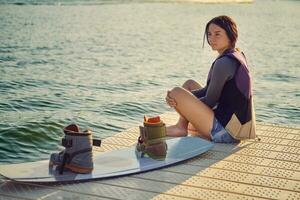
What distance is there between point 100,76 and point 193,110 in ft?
39.4

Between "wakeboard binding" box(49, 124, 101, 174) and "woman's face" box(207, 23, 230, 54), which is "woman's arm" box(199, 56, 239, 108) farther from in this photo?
"wakeboard binding" box(49, 124, 101, 174)

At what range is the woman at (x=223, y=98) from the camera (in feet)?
23.3

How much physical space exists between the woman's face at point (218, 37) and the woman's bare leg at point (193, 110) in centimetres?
78

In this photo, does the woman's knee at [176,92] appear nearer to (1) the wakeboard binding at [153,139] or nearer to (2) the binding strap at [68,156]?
(1) the wakeboard binding at [153,139]

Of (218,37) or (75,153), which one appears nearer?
(75,153)

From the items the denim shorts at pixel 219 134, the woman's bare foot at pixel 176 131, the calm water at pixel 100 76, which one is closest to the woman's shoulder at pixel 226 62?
the denim shorts at pixel 219 134

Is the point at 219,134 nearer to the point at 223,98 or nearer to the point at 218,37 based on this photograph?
the point at 223,98

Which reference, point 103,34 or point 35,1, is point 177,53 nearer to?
point 103,34

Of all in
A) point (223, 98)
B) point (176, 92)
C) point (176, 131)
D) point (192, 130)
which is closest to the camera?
point (223, 98)

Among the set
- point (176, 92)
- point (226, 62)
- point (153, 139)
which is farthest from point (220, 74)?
point (153, 139)

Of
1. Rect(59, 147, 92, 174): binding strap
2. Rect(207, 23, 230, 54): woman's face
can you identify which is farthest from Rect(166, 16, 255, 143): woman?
Rect(59, 147, 92, 174): binding strap

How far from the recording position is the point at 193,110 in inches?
289

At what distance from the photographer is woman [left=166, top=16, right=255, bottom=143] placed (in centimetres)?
709

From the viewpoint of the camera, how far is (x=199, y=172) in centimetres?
621
